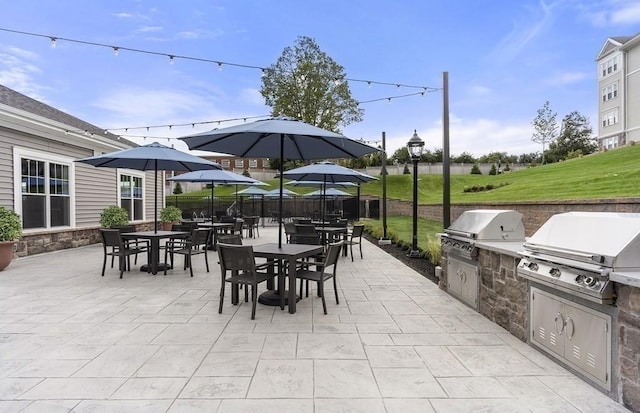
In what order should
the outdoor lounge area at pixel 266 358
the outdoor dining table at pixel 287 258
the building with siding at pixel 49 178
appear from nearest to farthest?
the outdoor lounge area at pixel 266 358, the outdoor dining table at pixel 287 258, the building with siding at pixel 49 178

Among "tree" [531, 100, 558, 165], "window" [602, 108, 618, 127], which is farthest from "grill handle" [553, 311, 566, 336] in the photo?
"tree" [531, 100, 558, 165]

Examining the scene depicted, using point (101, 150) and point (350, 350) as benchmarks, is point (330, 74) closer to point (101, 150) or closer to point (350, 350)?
point (101, 150)

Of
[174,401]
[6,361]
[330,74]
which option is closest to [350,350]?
[174,401]

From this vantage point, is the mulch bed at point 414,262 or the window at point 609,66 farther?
the window at point 609,66

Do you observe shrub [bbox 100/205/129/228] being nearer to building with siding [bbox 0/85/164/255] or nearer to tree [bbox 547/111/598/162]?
building with siding [bbox 0/85/164/255]

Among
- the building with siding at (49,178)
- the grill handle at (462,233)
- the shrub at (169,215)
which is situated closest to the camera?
the grill handle at (462,233)

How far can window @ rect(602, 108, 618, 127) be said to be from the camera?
2873cm

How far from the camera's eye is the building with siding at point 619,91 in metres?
26.8

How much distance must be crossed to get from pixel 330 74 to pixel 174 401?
86.5 ft

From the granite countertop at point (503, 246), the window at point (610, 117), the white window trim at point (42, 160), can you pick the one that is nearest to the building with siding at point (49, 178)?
the white window trim at point (42, 160)

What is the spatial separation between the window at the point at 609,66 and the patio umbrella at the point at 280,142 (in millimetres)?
33629

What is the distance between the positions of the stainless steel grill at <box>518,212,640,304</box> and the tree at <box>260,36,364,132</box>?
23498 millimetres

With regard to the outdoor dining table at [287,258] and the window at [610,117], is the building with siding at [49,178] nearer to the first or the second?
the outdoor dining table at [287,258]

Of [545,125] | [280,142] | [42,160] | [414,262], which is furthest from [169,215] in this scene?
[545,125]
